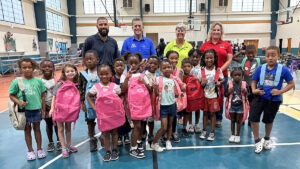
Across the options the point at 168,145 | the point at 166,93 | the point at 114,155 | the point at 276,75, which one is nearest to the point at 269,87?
the point at 276,75

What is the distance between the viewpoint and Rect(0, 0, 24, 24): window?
10617 millimetres

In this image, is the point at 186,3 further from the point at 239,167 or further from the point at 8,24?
the point at 239,167

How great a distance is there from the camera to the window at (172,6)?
1772 centimetres

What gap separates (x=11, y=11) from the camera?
37.4ft

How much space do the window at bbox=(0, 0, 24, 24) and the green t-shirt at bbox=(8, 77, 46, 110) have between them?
1125cm

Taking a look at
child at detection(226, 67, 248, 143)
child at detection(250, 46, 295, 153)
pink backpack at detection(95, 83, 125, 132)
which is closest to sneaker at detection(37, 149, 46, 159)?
pink backpack at detection(95, 83, 125, 132)

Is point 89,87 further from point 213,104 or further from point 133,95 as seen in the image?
point 213,104

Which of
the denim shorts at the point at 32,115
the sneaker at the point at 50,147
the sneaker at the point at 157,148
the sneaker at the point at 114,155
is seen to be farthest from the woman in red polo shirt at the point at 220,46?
the sneaker at the point at 50,147

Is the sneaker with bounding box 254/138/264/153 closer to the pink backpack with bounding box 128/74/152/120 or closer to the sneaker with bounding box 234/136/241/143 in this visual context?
the sneaker with bounding box 234/136/241/143

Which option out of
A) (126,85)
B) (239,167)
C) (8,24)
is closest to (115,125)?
(126,85)

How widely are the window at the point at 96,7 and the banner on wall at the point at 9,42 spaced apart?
28.2ft

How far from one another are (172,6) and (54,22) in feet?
35.4

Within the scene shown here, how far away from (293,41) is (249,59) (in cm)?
1647

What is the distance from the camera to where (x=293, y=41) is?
15.6 meters
